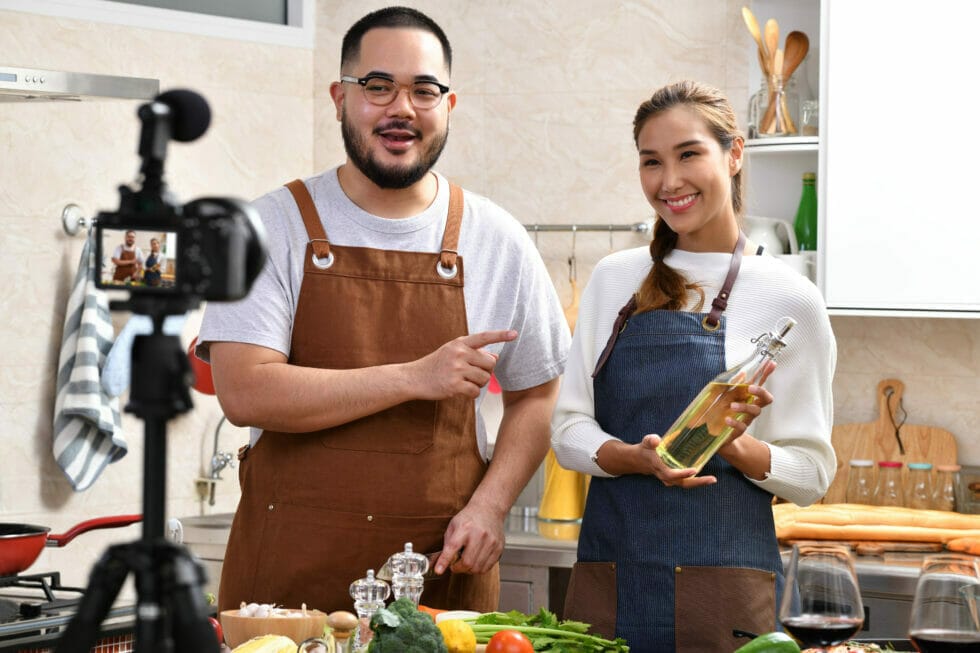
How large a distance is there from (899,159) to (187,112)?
239 centimetres

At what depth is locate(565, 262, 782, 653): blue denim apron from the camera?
5.84 ft

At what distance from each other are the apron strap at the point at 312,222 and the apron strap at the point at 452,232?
191 mm

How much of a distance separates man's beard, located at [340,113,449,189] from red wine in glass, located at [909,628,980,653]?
106 centimetres

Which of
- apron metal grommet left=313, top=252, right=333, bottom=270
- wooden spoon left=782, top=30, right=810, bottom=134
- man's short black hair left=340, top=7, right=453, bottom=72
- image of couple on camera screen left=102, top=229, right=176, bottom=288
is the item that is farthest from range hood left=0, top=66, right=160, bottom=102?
image of couple on camera screen left=102, top=229, right=176, bottom=288

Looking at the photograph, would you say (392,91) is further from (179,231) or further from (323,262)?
(179,231)

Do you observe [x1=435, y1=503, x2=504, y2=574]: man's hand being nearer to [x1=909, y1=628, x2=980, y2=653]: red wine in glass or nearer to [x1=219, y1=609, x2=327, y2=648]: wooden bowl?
[x1=219, y1=609, x2=327, y2=648]: wooden bowl

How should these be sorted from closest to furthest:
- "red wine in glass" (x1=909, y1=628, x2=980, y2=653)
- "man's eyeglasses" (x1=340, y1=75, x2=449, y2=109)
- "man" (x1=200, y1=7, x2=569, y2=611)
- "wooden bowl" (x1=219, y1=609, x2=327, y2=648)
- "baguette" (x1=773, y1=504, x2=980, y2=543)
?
1. "red wine in glass" (x1=909, y1=628, x2=980, y2=653)
2. "wooden bowl" (x1=219, y1=609, x2=327, y2=648)
3. "man" (x1=200, y1=7, x2=569, y2=611)
4. "man's eyeglasses" (x1=340, y1=75, x2=449, y2=109)
5. "baguette" (x1=773, y1=504, x2=980, y2=543)

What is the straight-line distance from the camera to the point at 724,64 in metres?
3.34

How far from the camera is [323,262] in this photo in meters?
1.98

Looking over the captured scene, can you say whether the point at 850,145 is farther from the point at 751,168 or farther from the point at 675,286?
the point at 675,286

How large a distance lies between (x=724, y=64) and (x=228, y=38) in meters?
1.40

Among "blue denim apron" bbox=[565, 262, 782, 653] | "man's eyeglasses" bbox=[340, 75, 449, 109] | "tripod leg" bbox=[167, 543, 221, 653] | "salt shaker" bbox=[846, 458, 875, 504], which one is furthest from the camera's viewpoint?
"salt shaker" bbox=[846, 458, 875, 504]

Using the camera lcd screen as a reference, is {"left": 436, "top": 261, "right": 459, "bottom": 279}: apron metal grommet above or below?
above

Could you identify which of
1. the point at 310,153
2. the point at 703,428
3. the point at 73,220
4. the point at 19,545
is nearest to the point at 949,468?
the point at 703,428
